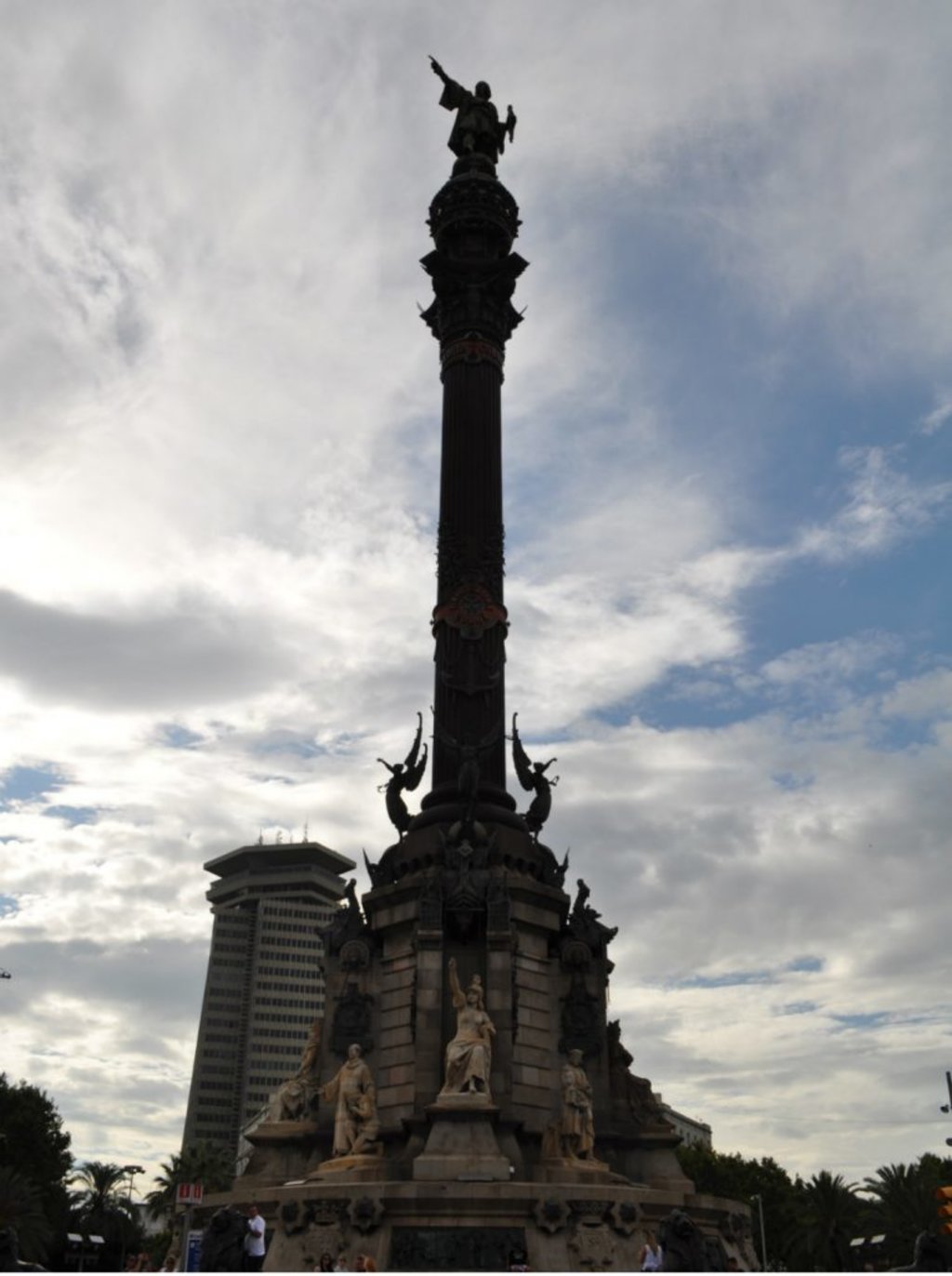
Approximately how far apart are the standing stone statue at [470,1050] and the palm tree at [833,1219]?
46664mm

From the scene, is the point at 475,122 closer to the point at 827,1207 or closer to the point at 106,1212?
the point at 827,1207

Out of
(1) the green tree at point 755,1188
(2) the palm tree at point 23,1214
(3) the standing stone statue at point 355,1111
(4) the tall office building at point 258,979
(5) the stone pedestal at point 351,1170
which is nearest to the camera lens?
(5) the stone pedestal at point 351,1170

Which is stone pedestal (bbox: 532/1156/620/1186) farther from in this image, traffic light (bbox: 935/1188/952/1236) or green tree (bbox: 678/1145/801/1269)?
green tree (bbox: 678/1145/801/1269)

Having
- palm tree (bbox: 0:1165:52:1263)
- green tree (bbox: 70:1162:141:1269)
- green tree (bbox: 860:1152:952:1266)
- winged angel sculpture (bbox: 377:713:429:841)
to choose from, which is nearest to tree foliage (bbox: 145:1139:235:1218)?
green tree (bbox: 70:1162:141:1269)

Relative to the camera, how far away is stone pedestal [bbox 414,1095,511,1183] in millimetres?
24094

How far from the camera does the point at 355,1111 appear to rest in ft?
88.3

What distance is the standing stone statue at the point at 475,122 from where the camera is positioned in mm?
40531

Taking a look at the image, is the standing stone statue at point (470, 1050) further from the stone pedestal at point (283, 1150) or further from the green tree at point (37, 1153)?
the green tree at point (37, 1153)

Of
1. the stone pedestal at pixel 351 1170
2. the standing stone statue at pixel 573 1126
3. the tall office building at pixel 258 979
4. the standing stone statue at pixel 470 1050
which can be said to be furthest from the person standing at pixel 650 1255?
the tall office building at pixel 258 979

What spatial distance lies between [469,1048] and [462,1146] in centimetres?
204

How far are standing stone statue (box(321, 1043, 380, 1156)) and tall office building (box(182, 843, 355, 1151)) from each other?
13958cm

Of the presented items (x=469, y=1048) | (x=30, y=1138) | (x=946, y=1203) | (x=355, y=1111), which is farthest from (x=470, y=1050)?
(x=30, y=1138)

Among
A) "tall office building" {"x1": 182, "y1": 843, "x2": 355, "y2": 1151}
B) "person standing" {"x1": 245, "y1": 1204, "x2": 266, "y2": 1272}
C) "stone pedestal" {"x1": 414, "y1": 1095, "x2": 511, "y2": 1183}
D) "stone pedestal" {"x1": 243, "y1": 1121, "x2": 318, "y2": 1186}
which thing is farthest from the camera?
"tall office building" {"x1": 182, "y1": 843, "x2": 355, "y2": 1151}

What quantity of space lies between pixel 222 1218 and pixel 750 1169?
69.3 metres
